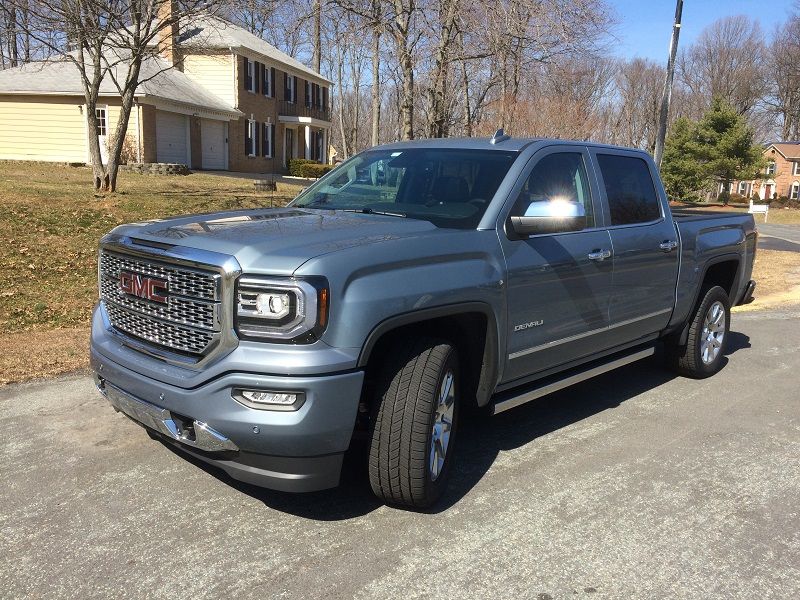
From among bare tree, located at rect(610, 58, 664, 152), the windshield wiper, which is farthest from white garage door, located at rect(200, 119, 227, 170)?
bare tree, located at rect(610, 58, 664, 152)

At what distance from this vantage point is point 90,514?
11.6 feet

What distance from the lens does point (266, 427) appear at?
3.09 metres

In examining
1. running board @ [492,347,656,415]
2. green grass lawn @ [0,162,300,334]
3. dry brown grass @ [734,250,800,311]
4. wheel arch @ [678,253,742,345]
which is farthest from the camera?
dry brown grass @ [734,250,800,311]

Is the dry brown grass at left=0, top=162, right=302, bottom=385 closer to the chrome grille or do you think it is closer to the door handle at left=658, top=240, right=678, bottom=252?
the chrome grille

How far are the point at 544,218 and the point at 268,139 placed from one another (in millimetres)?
34477

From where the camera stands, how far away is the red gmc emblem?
11.3ft

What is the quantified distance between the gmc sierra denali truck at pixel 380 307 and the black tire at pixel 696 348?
3.60 feet

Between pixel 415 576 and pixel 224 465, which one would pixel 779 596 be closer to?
pixel 415 576

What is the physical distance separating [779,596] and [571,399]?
8.84 feet

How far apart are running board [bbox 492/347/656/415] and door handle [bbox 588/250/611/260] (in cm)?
78

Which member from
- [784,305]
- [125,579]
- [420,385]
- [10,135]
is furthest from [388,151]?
[10,135]

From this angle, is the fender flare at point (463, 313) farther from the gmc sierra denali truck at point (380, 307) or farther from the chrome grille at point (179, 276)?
the chrome grille at point (179, 276)

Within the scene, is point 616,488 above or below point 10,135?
below

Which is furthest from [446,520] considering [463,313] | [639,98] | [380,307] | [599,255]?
[639,98]
